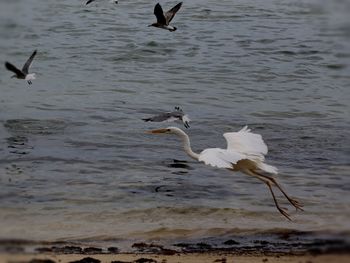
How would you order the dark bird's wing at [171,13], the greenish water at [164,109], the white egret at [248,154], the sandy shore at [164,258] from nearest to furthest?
1. the sandy shore at [164,258]
2. the white egret at [248,154]
3. the greenish water at [164,109]
4. the dark bird's wing at [171,13]

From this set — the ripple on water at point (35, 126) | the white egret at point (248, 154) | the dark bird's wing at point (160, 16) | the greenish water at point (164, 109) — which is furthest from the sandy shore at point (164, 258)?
the dark bird's wing at point (160, 16)

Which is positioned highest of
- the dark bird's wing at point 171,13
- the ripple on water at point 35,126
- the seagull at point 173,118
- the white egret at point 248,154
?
the dark bird's wing at point 171,13

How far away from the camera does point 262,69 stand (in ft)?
52.7

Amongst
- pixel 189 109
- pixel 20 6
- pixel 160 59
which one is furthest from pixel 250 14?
pixel 189 109

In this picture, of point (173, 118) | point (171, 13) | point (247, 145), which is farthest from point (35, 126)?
point (247, 145)

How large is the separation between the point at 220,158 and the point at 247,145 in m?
0.78

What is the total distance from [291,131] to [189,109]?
5.81 ft

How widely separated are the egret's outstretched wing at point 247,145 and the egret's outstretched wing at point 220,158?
0.89 ft

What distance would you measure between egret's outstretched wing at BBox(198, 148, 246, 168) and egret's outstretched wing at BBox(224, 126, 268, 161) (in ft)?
0.89

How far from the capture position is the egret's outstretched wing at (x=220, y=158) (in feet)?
23.0

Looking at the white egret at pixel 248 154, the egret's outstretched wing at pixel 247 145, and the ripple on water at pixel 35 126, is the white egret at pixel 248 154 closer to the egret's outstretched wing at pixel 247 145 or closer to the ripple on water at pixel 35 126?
the egret's outstretched wing at pixel 247 145

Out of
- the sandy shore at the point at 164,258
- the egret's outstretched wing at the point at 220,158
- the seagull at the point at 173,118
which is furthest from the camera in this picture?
the seagull at the point at 173,118

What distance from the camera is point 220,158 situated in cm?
721

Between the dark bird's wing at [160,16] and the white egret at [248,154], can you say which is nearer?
the white egret at [248,154]
